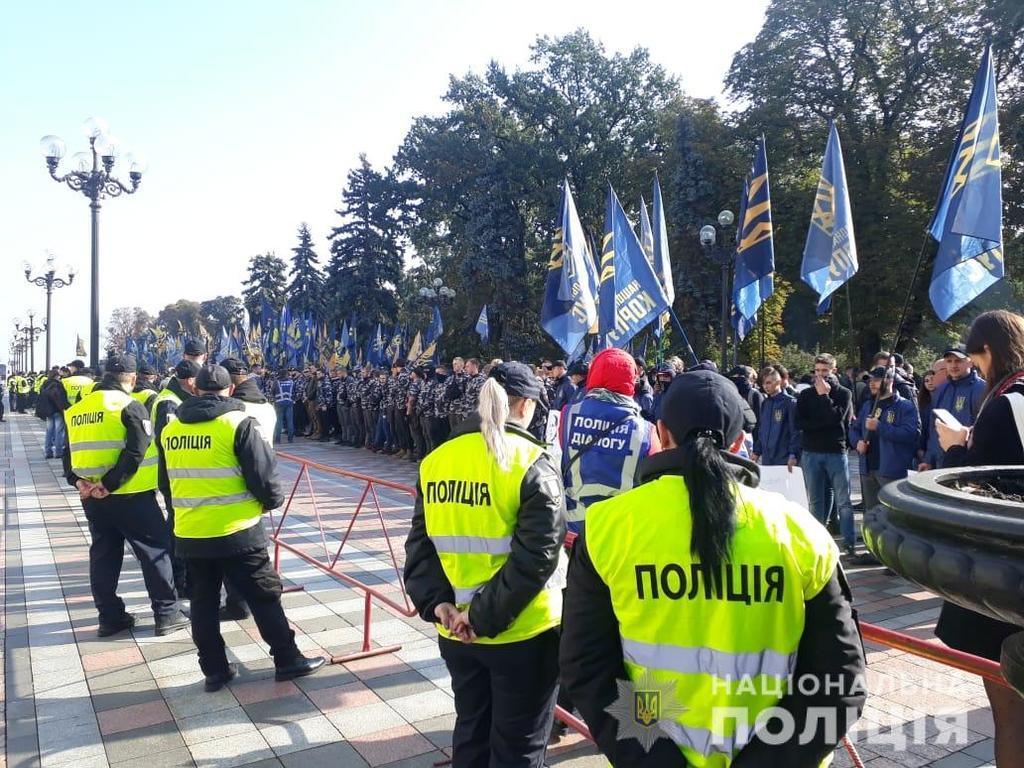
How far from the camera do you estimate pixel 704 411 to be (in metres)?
1.90

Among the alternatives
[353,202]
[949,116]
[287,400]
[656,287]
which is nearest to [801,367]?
[949,116]

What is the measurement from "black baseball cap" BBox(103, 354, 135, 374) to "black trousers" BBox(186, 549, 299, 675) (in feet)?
7.83

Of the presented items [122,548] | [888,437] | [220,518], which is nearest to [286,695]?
[220,518]

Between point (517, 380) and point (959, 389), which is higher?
point (517, 380)

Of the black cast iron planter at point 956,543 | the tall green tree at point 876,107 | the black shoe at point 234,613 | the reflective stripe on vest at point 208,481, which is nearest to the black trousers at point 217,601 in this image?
the reflective stripe on vest at point 208,481

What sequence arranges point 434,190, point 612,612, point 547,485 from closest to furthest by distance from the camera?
point 612,612
point 547,485
point 434,190

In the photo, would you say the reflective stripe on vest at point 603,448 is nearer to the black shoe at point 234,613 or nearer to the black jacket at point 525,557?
the black jacket at point 525,557

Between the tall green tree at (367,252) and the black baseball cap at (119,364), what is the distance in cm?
3864

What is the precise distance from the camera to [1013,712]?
2488 mm

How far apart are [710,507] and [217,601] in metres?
3.80

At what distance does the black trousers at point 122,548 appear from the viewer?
565 centimetres

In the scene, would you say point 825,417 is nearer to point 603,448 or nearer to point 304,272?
point 603,448

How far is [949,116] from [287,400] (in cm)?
2491

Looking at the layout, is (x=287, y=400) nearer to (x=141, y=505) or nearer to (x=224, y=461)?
(x=141, y=505)
